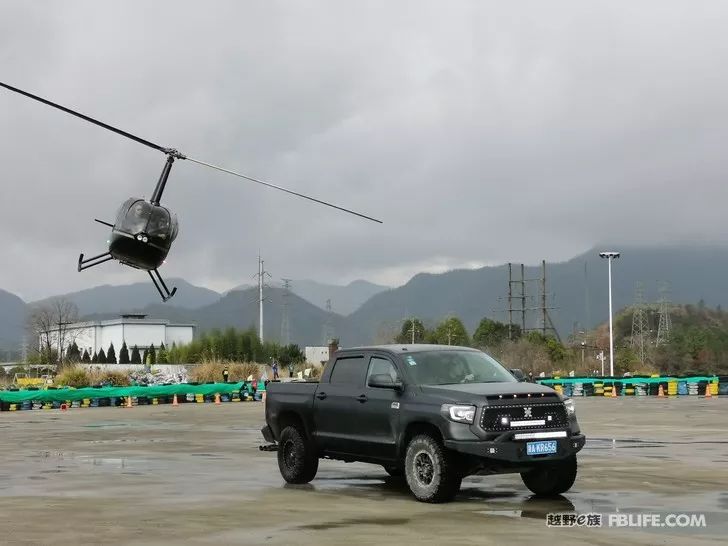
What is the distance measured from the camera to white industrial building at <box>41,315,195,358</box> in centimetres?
18800

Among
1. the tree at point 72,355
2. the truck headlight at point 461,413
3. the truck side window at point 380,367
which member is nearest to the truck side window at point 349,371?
the truck side window at point 380,367

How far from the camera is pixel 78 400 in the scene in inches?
2048

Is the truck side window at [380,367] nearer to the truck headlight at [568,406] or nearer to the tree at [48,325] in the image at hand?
the truck headlight at [568,406]

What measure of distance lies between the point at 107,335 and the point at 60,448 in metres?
175

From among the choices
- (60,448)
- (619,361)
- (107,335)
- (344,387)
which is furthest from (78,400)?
(107,335)

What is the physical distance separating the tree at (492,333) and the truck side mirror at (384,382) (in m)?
123

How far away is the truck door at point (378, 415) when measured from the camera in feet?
45.2

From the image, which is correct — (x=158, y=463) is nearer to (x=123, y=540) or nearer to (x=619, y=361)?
(x=123, y=540)

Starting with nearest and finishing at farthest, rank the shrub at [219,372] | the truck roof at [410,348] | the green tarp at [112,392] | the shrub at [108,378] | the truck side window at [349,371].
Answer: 1. the truck roof at [410,348]
2. the truck side window at [349,371]
3. the green tarp at [112,392]
4. the shrub at [108,378]
5. the shrub at [219,372]

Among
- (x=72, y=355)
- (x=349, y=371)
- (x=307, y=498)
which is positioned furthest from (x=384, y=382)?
(x=72, y=355)

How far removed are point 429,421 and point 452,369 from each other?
49.5 inches

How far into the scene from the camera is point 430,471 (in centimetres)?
1305

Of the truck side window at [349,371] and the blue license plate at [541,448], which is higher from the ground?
the truck side window at [349,371]

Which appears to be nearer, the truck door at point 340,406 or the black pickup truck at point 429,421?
the black pickup truck at point 429,421
